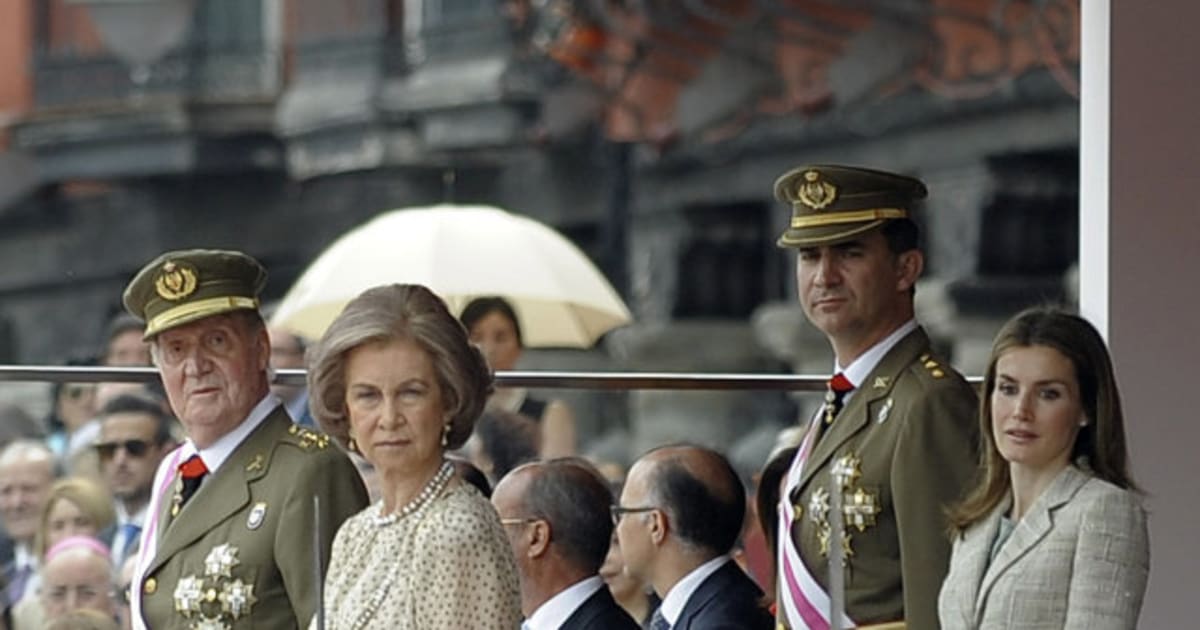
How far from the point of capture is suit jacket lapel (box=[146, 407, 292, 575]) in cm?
716

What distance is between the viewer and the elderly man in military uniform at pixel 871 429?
6.86m

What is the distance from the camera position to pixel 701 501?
24.9 ft

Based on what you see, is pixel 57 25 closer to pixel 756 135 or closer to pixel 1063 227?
pixel 756 135

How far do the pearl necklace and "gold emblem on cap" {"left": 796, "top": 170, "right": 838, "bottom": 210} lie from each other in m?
0.88

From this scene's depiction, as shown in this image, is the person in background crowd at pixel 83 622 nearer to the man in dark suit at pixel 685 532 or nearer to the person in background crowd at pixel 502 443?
the person in background crowd at pixel 502 443

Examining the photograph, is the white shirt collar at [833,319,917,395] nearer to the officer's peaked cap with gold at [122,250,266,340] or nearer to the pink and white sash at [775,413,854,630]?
the pink and white sash at [775,413,854,630]

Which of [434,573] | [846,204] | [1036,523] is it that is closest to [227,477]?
[434,573]

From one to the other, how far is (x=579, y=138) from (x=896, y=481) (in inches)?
529

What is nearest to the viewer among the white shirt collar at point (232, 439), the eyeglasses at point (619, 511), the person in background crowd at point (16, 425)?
the white shirt collar at point (232, 439)

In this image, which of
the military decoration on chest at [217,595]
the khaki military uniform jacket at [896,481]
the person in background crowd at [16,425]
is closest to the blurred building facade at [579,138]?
the person in background crowd at [16,425]

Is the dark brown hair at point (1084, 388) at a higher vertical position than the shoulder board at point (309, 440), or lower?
higher

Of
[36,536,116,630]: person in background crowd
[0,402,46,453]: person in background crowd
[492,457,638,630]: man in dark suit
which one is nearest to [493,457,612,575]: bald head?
[492,457,638,630]: man in dark suit

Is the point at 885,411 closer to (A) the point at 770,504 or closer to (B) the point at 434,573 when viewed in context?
(A) the point at 770,504

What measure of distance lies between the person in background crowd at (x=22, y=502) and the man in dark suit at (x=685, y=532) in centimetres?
209
